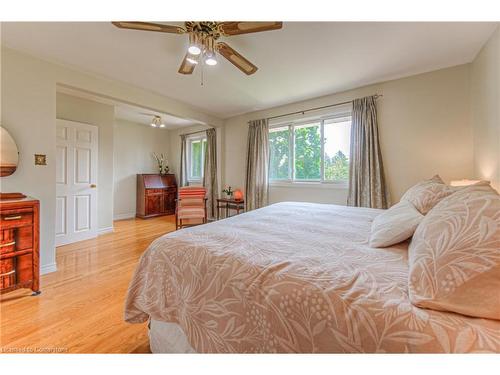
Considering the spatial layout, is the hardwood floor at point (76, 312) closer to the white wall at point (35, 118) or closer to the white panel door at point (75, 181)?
the white wall at point (35, 118)

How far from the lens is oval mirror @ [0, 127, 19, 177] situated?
2.06 m

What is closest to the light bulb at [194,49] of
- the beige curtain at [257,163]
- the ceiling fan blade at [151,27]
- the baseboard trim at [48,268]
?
the ceiling fan blade at [151,27]

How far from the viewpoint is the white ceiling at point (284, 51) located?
75.8 inches

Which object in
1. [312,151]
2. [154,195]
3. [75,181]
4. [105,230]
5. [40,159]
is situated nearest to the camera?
[40,159]

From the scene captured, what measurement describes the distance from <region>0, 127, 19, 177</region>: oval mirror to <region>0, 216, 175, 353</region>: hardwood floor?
1.17 meters

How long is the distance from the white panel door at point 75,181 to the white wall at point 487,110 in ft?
17.4

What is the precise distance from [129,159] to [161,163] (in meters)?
0.86

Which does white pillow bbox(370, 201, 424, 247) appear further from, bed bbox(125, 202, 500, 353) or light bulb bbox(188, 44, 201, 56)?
light bulb bbox(188, 44, 201, 56)

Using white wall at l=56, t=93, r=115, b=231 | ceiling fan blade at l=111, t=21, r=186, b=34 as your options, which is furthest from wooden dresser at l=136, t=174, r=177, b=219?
ceiling fan blade at l=111, t=21, r=186, b=34

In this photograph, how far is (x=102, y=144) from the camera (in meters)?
4.07

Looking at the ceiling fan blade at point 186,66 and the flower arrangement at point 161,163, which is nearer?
the ceiling fan blade at point 186,66

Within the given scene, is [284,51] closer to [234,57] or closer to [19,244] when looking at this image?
[234,57]

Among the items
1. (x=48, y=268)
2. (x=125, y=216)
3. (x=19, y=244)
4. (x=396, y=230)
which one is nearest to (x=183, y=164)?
(x=125, y=216)
